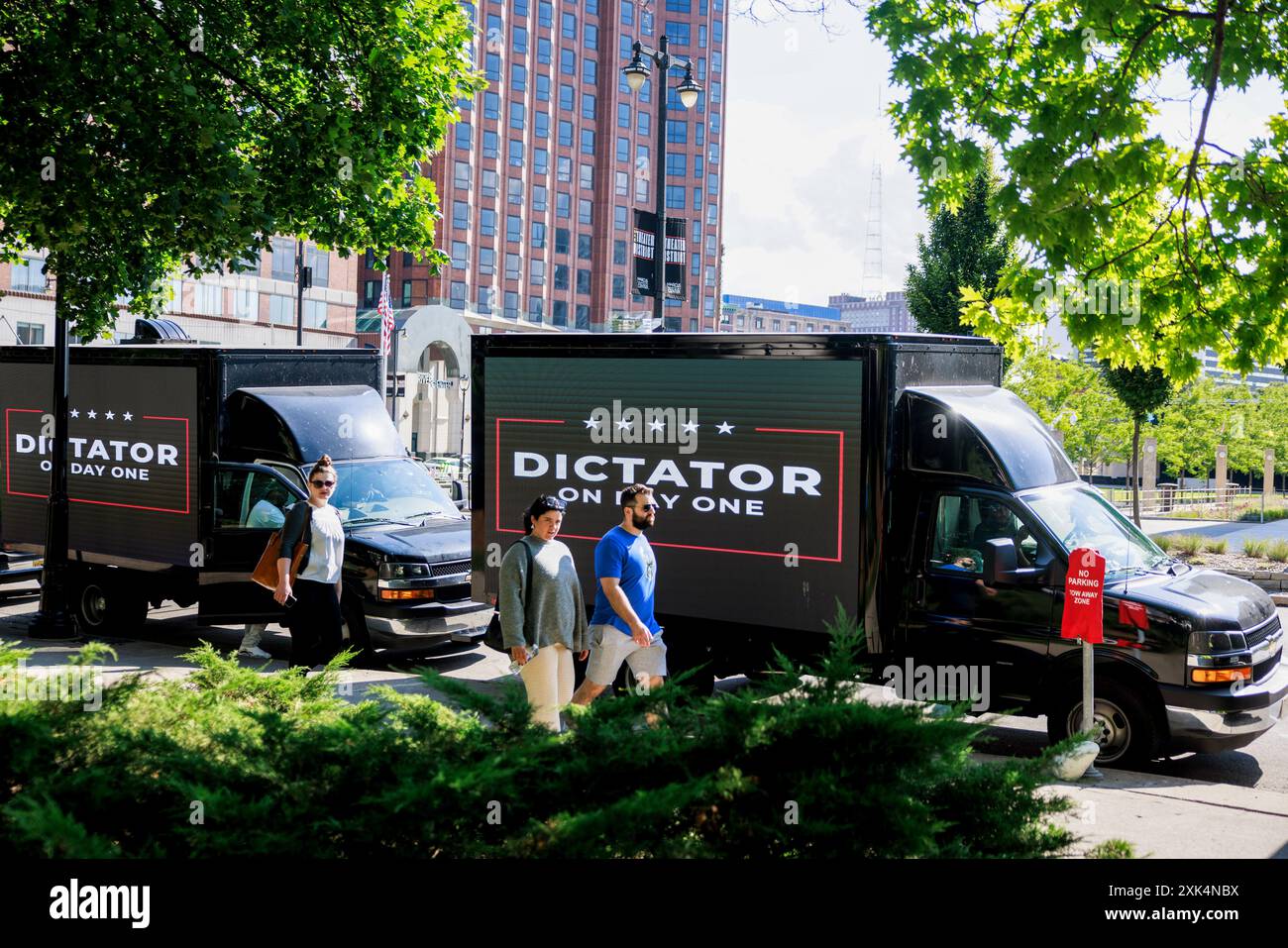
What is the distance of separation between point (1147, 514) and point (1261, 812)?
32461 mm

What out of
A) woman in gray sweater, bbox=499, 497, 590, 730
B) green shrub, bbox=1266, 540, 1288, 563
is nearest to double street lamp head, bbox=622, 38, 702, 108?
woman in gray sweater, bbox=499, 497, 590, 730

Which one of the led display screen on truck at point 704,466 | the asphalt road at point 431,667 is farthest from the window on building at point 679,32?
the led display screen on truck at point 704,466

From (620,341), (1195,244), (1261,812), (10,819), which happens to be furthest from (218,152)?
(1261,812)

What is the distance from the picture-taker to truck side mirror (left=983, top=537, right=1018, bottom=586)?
866 cm

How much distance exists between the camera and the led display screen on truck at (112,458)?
12953mm

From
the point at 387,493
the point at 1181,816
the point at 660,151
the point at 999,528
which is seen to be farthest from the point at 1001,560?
the point at 660,151

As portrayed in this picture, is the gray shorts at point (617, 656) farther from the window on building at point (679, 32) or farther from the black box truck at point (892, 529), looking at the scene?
the window on building at point (679, 32)

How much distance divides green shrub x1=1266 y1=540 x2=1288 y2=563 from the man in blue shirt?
17.1 metres

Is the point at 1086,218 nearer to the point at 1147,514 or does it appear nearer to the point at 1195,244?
the point at 1195,244

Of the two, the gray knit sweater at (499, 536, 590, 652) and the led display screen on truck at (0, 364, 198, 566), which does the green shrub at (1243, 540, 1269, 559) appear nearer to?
the led display screen on truck at (0, 364, 198, 566)

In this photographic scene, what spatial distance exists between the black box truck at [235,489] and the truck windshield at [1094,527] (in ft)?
17.6

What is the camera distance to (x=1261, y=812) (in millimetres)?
7328

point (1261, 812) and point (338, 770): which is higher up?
point (338, 770)

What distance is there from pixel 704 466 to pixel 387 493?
453 centimetres
